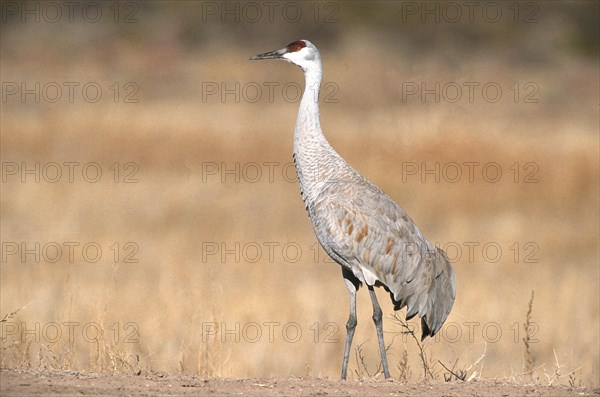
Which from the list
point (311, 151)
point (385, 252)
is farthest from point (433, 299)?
point (311, 151)

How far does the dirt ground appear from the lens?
5422mm

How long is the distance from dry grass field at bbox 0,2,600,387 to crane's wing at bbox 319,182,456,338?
1.78ft

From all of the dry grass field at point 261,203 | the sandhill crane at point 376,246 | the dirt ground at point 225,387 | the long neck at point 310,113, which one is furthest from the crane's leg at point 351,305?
the dirt ground at point 225,387

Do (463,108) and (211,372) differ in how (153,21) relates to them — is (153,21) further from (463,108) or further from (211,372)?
(211,372)

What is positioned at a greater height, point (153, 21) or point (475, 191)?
point (153, 21)

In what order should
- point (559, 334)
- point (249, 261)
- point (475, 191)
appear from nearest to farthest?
point (559, 334), point (249, 261), point (475, 191)

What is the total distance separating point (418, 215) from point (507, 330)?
4.83 metres

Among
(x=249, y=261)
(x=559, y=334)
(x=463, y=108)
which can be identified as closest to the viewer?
(x=559, y=334)

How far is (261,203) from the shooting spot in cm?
1504

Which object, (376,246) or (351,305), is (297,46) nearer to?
(376,246)

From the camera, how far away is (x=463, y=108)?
21375 millimetres

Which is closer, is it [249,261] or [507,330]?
[507,330]

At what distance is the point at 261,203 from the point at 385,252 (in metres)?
7.95

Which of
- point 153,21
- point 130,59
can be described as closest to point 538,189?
point 130,59
